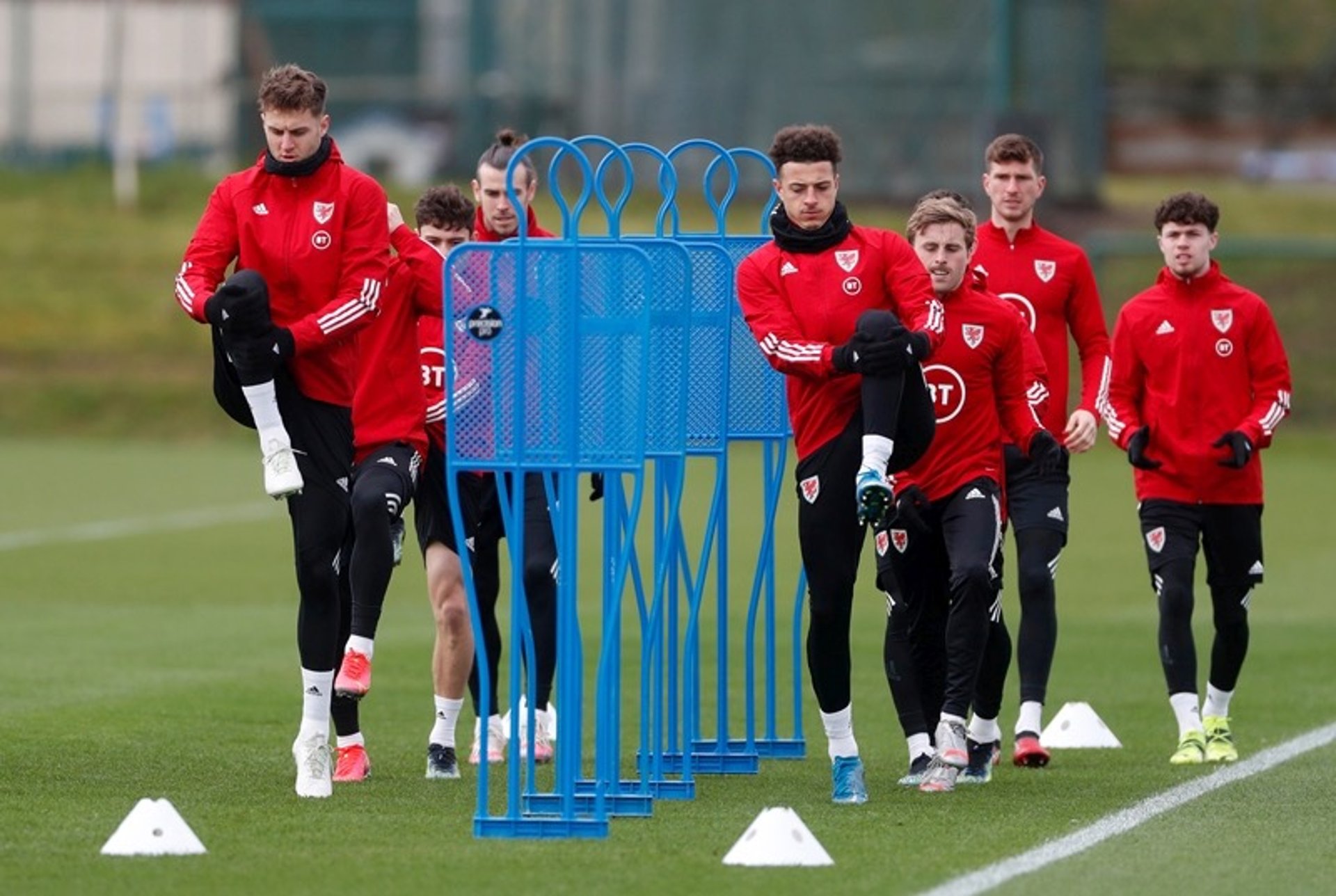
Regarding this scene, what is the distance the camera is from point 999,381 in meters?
9.96

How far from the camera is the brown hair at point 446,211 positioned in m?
10.4

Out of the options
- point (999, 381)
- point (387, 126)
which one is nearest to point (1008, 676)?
point (999, 381)

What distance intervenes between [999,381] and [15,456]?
67.4ft

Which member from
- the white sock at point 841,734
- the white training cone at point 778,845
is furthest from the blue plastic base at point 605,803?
the white training cone at point 778,845

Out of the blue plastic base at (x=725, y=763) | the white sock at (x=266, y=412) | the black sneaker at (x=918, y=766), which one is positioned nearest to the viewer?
the white sock at (x=266, y=412)

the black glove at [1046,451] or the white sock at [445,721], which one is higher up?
the black glove at [1046,451]

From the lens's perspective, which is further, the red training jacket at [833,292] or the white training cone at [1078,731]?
Result: the white training cone at [1078,731]

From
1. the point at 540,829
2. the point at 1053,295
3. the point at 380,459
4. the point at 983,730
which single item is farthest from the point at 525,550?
the point at 1053,295

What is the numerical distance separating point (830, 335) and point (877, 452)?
24.7 inches

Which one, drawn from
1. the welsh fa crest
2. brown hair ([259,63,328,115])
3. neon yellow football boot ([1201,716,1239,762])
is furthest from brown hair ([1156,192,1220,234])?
brown hair ([259,63,328,115])

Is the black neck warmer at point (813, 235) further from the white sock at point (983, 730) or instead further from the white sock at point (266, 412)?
the white sock at point (983, 730)

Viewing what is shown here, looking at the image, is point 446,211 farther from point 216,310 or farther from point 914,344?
point 914,344

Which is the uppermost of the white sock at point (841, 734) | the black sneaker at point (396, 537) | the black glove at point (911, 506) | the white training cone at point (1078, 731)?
the black glove at point (911, 506)

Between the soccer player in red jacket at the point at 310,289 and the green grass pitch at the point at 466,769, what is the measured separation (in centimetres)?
69
